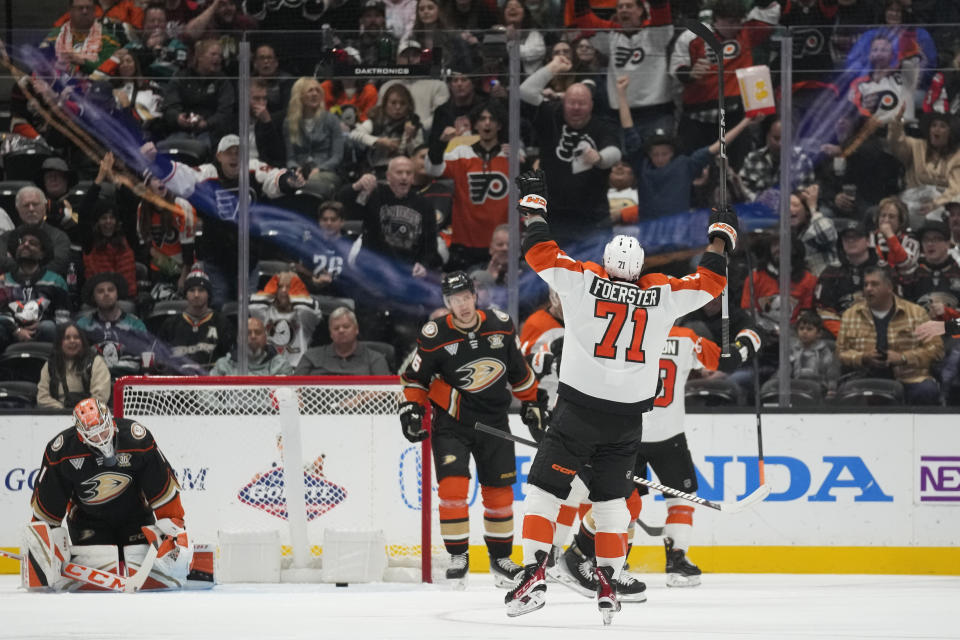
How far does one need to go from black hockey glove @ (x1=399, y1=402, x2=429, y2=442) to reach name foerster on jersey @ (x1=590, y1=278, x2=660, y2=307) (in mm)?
1545

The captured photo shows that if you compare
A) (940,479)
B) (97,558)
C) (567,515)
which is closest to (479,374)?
(567,515)

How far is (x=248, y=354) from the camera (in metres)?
7.38

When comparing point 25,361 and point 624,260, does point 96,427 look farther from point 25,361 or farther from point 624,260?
point 624,260

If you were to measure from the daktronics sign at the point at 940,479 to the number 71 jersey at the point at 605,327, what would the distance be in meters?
2.78

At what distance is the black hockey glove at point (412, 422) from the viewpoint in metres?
6.14

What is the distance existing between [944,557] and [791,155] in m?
2.22

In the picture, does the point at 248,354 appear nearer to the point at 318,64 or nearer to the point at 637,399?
the point at 318,64

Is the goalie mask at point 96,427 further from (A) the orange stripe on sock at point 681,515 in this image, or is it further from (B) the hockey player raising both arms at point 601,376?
(A) the orange stripe on sock at point 681,515

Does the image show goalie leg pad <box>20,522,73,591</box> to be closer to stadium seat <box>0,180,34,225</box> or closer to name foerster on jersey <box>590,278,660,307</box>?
stadium seat <box>0,180,34,225</box>

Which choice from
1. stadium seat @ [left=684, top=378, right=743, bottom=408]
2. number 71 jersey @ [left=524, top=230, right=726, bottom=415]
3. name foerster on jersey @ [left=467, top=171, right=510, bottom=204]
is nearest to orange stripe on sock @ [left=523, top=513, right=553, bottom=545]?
number 71 jersey @ [left=524, top=230, right=726, bottom=415]

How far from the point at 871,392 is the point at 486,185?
7.57 feet

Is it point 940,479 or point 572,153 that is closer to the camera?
point 940,479

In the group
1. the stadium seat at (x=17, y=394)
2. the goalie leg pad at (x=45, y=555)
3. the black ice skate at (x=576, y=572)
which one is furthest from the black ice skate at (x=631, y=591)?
the stadium seat at (x=17, y=394)

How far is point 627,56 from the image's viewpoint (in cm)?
758
